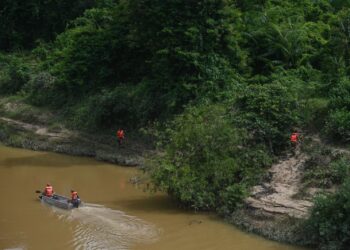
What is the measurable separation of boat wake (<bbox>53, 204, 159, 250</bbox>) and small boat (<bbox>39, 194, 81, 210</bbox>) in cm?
22

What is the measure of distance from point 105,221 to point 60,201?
88.0 inches

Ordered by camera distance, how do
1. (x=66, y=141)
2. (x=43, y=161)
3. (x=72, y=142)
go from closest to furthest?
(x=43, y=161) → (x=72, y=142) → (x=66, y=141)

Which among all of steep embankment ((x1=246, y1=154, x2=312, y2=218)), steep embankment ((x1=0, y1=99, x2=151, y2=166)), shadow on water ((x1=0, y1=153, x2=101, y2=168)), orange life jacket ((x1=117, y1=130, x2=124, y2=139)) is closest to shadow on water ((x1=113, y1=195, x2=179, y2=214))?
steep embankment ((x1=246, y1=154, x2=312, y2=218))

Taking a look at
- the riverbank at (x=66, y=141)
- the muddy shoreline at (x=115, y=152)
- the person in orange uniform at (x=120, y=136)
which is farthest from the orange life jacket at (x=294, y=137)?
the person in orange uniform at (x=120, y=136)

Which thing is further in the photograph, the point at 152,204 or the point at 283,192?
the point at 152,204

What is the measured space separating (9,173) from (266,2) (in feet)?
49.9

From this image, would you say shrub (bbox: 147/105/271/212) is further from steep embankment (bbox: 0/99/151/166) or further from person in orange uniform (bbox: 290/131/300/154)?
steep embankment (bbox: 0/99/151/166)

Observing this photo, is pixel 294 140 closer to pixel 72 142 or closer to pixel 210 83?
pixel 210 83

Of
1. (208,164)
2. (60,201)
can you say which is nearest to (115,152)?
(60,201)

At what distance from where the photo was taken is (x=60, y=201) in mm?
20016

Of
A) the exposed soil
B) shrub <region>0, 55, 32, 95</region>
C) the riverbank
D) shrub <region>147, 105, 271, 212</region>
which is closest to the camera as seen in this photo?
the riverbank

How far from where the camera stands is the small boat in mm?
19766

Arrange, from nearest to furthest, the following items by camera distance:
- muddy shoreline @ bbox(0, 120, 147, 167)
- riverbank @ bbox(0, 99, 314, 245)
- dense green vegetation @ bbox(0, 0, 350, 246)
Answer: riverbank @ bbox(0, 99, 314, 245) < dense green vegetation @ bbox(0, 0, 350, 246) < muddy shoreline @ bbox(0, 120, 147, 167)

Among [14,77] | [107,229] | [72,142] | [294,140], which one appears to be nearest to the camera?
[107,229]
